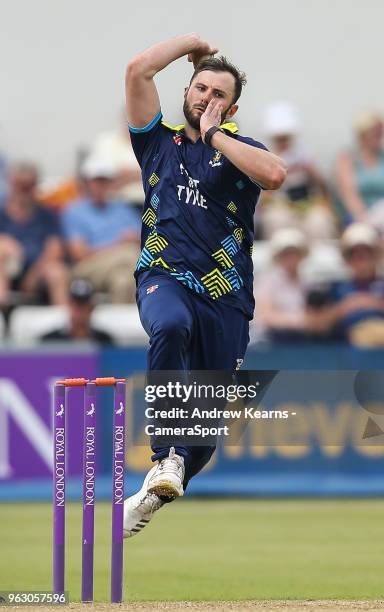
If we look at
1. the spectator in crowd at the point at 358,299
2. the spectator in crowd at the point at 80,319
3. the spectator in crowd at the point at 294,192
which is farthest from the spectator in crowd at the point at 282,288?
the spectator in crowd at the point at 80,319

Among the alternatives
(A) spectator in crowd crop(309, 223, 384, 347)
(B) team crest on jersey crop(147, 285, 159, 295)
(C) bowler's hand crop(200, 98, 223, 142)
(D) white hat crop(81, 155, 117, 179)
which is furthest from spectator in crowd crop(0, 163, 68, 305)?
(C) bowler's hand crop(200, 98, 223, 142)

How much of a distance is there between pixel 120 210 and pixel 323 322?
236 centimetres

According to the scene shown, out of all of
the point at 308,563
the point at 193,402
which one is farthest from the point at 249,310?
the point at 308,563

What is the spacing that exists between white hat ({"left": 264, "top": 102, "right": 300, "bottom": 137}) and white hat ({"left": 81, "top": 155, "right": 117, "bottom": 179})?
1.79 m

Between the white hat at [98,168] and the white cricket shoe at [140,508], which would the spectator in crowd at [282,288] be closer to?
the white hat at [98,168]

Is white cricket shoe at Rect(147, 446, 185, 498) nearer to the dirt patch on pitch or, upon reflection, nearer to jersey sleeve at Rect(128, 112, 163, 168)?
the dirt patch on pitch

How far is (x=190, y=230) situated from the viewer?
715 cm

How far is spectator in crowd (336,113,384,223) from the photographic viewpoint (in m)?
15.0

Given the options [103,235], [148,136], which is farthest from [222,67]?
[103,235]

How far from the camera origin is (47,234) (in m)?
13.9

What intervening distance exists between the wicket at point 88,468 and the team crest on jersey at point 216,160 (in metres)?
1.17

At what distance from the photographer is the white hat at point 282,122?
49.6 feet

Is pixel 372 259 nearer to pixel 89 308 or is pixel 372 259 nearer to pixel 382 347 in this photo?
pixel 382 347
